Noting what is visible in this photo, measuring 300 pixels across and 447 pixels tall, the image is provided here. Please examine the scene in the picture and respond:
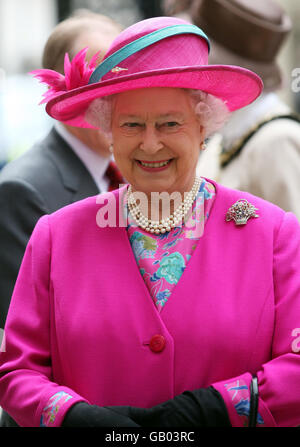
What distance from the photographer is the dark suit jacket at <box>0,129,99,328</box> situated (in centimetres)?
287

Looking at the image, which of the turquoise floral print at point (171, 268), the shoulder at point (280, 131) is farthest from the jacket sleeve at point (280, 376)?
the shoulder at point (280, 131)

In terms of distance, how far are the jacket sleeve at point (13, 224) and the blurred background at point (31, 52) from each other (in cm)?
161

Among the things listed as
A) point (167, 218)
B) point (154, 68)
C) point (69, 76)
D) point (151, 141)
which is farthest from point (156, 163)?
point (69, 76)

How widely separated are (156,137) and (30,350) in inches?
30.3

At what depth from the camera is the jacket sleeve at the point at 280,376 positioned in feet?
7.14

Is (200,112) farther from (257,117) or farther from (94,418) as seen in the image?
(257,117)

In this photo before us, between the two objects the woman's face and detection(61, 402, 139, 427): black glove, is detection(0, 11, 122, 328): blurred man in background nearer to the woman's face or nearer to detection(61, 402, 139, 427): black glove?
the woman's face

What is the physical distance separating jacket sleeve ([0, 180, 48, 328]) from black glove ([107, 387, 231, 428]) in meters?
0.89

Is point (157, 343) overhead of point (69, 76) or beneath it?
beneath

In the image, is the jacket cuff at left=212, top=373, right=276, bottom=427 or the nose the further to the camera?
the nose

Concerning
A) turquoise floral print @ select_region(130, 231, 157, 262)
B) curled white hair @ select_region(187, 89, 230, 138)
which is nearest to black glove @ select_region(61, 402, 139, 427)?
turquoise floral print @ select_region(130, 231, 157, 262)

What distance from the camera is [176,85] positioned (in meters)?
2.33
